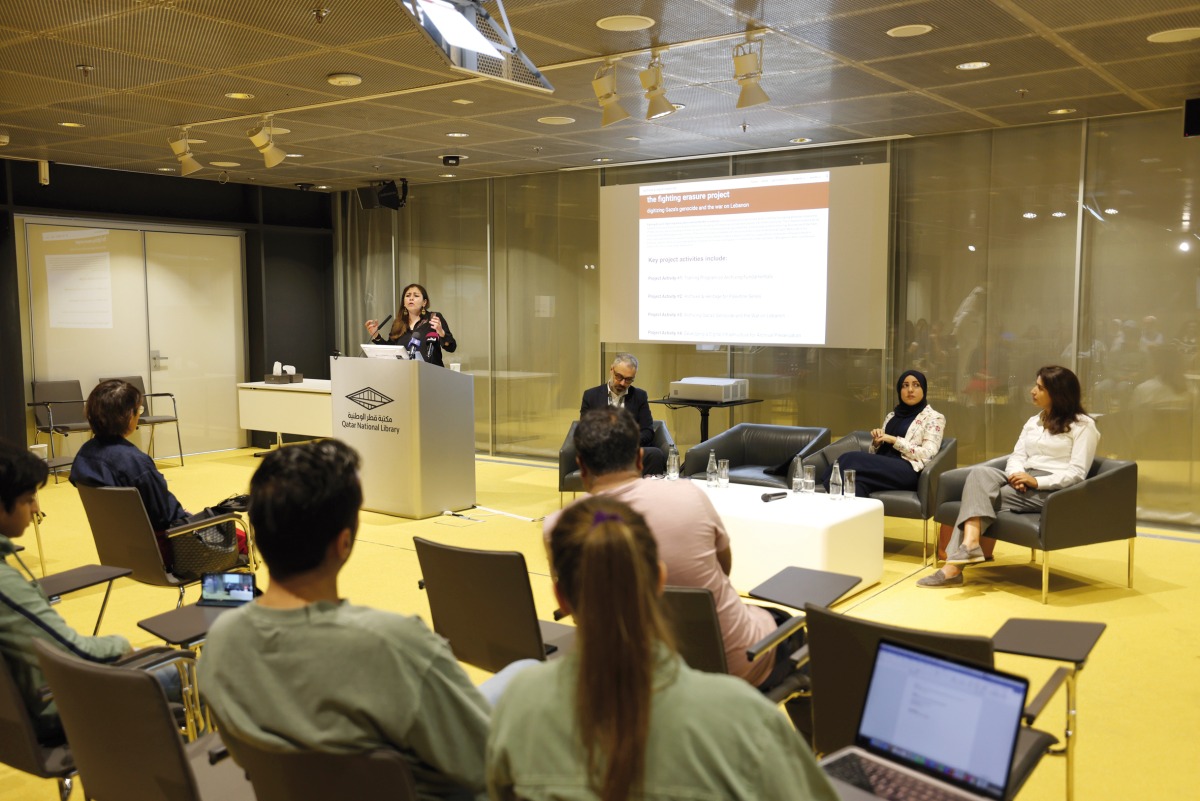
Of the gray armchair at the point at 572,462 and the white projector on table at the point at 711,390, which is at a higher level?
the white projector on table at the point at 711,390

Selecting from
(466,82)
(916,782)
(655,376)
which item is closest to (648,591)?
(916,782)

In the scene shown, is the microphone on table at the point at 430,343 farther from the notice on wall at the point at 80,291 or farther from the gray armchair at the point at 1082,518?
the gray armchair at the point at 1082,518

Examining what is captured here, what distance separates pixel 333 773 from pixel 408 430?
5572mm

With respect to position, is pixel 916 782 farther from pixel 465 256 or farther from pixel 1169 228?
pixel 465 256

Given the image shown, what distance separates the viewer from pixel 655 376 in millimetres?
9398

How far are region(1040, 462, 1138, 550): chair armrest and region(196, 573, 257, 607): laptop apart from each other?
13.1 feet

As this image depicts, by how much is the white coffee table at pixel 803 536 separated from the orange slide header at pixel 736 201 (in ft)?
10.4

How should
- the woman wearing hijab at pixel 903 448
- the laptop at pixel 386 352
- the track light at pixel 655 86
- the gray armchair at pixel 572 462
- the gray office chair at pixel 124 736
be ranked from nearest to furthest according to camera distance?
the gray office chair at pixel 124 736 → the track light at pixel 655 86 → the woman wearing hijab at pixel 903 448 → the gray armchair at pixel 572 462 → the laptop at pixel 386 352

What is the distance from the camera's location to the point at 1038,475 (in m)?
5.57

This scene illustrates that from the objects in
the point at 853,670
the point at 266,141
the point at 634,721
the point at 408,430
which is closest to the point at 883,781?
the point at 853,670

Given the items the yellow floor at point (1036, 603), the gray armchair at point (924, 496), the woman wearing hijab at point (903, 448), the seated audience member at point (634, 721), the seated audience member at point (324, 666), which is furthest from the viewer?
the woman wearing hijab at point (903, 448)

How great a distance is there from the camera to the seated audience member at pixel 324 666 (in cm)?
168

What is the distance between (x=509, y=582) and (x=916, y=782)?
57.4 inches

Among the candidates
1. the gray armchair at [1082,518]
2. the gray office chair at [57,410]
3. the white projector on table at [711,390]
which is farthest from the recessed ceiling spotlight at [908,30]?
the gray office chair at [57,410]
